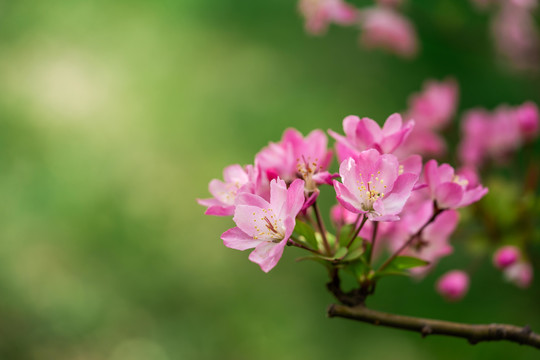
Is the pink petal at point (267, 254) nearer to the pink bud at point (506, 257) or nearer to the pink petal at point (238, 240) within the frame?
the pink petal at point (238, 240)

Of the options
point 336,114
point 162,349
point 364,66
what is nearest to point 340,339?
point 162,349

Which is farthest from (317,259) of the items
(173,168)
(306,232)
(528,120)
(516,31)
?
(173,168)

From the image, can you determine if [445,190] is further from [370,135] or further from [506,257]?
[506,257]

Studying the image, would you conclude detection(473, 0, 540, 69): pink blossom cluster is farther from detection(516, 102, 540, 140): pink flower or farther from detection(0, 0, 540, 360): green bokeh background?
detection(516, 102, 540, 140): pink flower

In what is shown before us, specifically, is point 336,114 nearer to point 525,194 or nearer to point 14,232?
point 14,232

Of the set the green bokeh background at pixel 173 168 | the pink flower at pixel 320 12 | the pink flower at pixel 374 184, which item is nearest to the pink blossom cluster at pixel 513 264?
the pink flower at pixel 374 184
